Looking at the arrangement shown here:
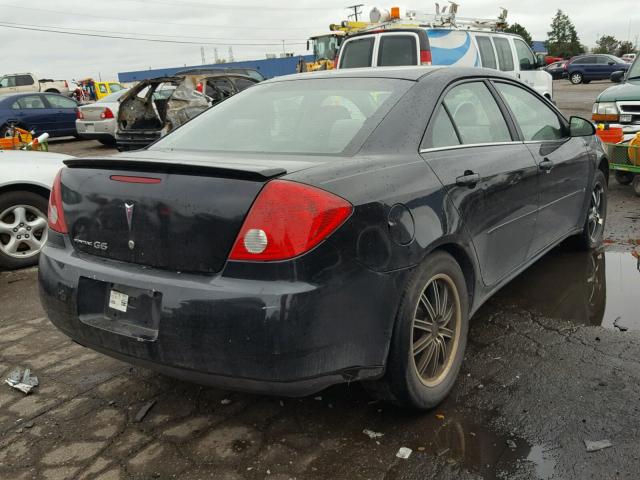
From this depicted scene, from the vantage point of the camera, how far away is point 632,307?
3945 mm

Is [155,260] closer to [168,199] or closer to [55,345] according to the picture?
[168,199]

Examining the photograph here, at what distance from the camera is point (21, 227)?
17.3ft

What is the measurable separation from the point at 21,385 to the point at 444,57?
9993 mm

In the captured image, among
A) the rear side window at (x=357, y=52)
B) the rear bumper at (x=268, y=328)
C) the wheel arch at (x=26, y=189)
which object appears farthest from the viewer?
the rear side window at (x=357, y=52)

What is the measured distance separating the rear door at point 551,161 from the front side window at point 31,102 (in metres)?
15.6

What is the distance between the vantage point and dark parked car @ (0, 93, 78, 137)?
15.7 metres

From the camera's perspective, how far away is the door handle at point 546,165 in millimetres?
3793

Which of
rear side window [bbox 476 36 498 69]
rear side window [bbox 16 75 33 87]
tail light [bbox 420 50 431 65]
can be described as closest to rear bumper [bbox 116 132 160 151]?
tail light [bbox 420 50 431 65]

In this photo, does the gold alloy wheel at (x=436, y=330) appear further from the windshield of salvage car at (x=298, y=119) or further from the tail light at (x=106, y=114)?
the tail light at (x=106, y=114)

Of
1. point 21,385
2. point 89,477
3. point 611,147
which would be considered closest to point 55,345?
point 21,385

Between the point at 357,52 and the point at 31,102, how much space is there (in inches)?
398

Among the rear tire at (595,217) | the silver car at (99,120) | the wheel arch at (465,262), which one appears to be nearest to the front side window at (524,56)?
the rear tire at (595,217)

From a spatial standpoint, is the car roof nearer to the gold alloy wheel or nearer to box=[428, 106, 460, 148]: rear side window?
box=[428, 106, 460, 148]: rear side window

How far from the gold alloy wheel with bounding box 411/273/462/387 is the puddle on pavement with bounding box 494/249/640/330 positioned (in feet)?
4.16
